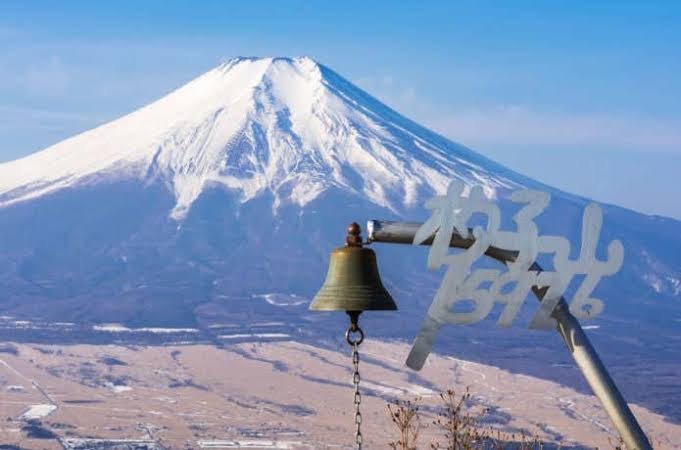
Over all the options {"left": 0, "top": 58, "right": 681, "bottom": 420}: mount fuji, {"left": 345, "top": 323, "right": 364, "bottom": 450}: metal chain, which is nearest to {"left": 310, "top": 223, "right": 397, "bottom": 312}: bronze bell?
{"left": 345, "top": 323, "right": 364, "bottom": 450}: metal chain

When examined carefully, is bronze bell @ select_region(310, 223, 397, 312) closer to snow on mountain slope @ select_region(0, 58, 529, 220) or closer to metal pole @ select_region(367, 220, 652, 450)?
metal pole @ select_region(367, 220, 652, 450)

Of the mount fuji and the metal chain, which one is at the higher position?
the mount fuji

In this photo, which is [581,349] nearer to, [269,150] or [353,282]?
[353,282]

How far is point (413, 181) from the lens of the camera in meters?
107

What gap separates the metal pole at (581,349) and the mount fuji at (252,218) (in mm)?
70967

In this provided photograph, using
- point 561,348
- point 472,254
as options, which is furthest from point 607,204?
point 472,254

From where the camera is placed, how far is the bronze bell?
4539 mm

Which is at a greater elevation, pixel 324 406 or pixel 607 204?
pixel 607 204

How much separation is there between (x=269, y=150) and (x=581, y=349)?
111 metres

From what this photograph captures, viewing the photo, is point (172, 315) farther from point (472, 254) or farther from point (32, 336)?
point (472, 254)

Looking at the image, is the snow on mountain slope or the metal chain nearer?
the metal chain

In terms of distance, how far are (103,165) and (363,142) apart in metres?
20.2

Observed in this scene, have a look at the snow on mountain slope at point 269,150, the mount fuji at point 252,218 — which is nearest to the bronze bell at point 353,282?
the mount fuji at point 252,218

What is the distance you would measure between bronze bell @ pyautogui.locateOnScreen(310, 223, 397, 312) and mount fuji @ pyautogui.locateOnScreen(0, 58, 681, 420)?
7074cm
